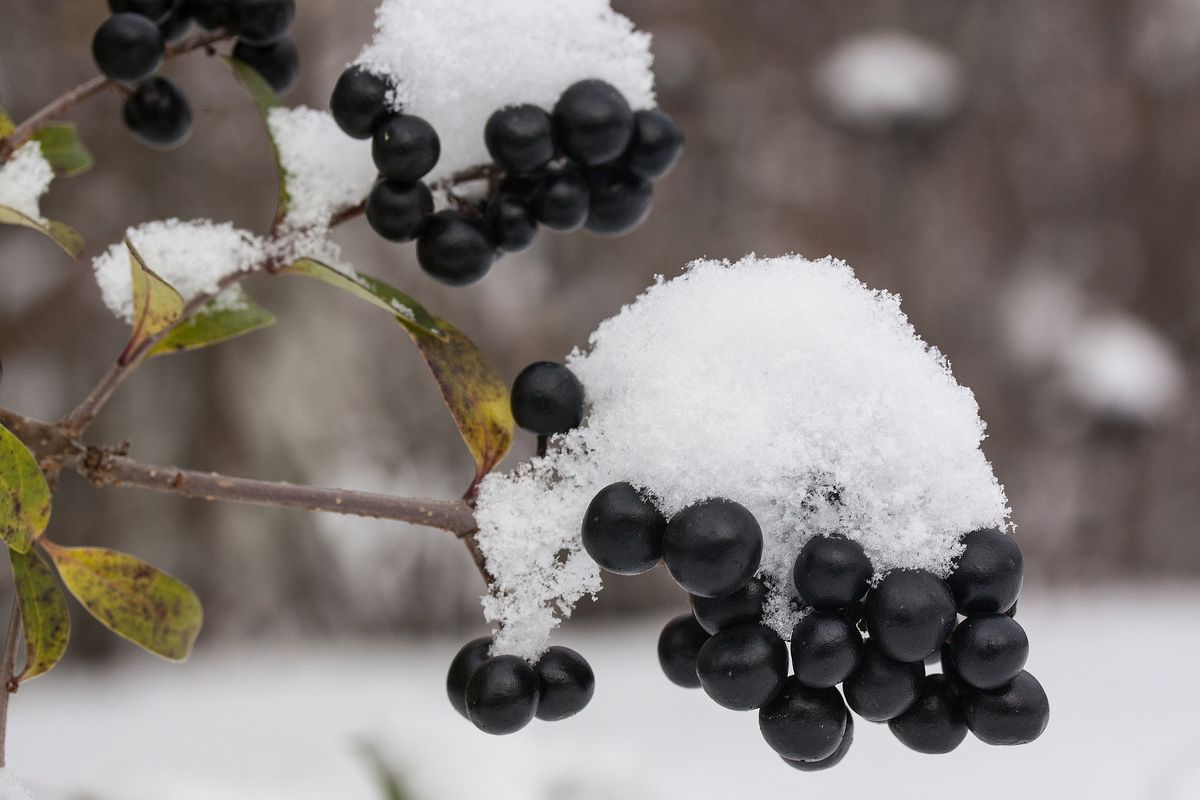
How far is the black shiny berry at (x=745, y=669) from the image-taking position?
34 cm

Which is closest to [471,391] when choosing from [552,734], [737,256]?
[552,734]

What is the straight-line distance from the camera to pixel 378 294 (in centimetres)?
46

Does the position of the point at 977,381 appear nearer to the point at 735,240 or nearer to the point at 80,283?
the point at 735,240

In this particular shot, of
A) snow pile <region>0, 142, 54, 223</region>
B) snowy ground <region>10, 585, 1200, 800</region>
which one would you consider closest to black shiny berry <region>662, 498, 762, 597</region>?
snow pile <region>0, 142, 54, 223</region>

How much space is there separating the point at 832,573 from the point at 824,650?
0.02m

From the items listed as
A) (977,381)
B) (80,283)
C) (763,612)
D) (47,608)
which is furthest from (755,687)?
(977,381)

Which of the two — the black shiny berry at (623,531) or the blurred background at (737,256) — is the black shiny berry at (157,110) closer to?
the black shiny berry at (623,531)

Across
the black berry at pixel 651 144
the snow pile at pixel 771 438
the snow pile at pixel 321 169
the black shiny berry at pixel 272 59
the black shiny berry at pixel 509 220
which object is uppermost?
the black shiny berry at pixel 272 59

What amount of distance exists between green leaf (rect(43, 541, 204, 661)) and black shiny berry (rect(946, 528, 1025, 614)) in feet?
1.17

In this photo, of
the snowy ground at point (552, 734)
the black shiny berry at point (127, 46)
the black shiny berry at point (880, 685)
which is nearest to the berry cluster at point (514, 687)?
the black shiny berry at point (880, 685)

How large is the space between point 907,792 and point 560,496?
125 centimetres

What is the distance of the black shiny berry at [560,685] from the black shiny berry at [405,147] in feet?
0.71

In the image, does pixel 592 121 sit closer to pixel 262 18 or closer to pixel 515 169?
pixel 515 169

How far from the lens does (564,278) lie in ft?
6.78
